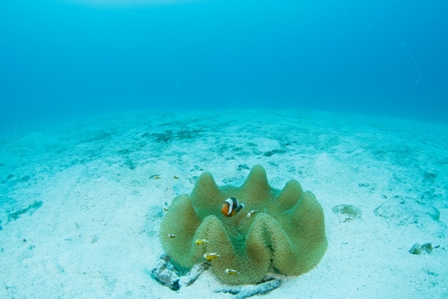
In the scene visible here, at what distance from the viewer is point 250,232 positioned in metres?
2.65

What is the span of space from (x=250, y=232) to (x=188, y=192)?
219 cm

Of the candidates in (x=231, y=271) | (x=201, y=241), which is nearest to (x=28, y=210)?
(x=201, y=241)

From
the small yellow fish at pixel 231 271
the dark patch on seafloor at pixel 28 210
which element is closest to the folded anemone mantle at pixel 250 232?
the small yellow fish at pixel 231 271

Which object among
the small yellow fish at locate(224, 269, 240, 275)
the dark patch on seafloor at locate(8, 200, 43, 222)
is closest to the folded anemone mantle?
the small yellow fish at locate(224, 269, 240, 275)

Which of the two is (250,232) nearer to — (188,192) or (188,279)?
(188,279)

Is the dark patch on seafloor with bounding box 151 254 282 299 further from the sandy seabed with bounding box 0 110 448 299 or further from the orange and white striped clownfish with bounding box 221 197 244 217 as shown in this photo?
the orange and white striped clownfish with bounding box 221 197 244 217

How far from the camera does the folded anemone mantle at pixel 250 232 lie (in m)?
2.63

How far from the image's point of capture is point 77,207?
4324 mm

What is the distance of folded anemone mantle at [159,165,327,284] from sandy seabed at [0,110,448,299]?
0.82ft

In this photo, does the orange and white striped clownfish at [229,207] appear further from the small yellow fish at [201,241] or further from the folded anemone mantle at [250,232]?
the small yellow fish at [201,241]

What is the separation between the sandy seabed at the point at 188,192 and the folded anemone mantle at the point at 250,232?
0.82 ft

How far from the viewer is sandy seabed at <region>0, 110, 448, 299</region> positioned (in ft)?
9.09

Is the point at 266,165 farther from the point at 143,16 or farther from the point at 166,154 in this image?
the point at 143,16

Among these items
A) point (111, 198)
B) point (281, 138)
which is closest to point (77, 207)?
point (111, 198)
